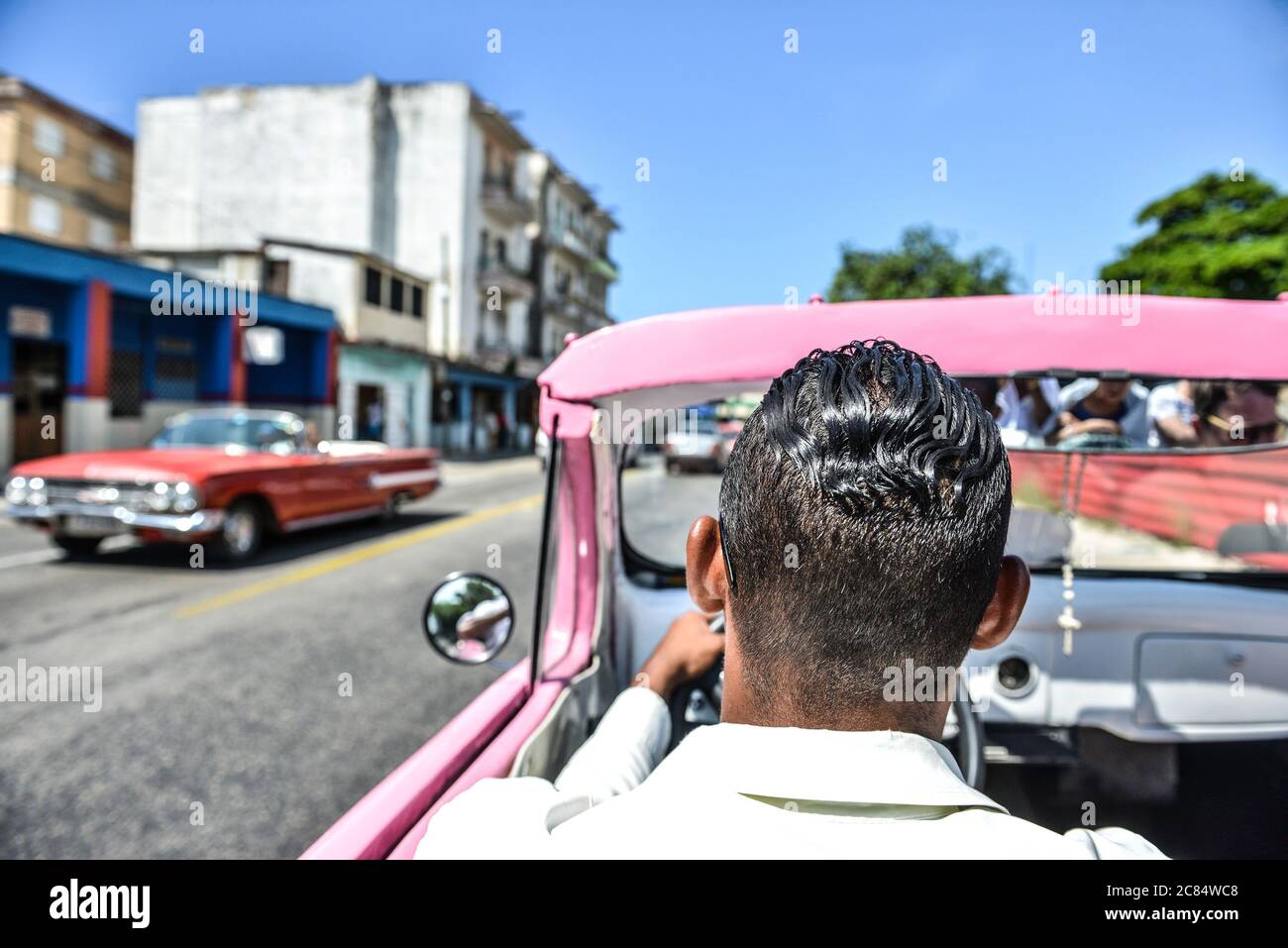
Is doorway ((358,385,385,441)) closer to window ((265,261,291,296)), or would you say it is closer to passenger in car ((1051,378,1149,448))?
window ((265,261,291,296))

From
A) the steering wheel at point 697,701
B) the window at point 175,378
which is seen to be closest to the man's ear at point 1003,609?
the steering wheel at point 697,701

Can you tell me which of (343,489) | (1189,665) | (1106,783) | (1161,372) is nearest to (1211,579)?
(1189,665)

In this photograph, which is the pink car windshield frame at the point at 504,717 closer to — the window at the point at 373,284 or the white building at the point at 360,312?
the white building at the point at 360,312

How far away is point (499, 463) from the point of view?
2742 centimetres

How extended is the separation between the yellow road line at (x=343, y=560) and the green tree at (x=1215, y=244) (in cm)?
2191

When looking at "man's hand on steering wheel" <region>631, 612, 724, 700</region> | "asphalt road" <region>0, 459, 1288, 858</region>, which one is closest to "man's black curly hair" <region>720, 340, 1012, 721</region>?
"man's hand on steering wheel" <region>631, 612, 724, 700</region>

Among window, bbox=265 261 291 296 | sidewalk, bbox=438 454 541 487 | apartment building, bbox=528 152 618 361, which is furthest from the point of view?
apartment building, bbox=528 152 618 361

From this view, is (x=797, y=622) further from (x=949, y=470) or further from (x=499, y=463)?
(x=499, y=463)

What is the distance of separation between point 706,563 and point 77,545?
30.5ft

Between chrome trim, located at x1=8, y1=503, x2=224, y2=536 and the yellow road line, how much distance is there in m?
0.86

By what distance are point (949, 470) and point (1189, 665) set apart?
177cm

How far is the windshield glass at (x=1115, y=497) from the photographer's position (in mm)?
2285

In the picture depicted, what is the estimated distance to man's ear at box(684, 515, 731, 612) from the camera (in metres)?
0.98

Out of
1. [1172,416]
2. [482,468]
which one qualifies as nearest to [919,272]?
[482,468]
